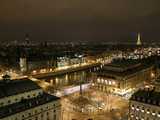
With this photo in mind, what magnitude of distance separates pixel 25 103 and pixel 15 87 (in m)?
5.78

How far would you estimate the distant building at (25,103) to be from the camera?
46219mm

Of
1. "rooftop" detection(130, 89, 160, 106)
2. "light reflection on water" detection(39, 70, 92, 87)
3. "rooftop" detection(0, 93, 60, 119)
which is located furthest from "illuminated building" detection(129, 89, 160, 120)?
"light reflection on water" detection(39, 70, 92, 87)

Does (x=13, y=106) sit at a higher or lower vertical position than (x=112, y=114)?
higher

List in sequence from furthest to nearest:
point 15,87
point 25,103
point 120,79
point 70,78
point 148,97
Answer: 1. point 70,78
2. point 120,79
3. point 148,97
4. point 15,87
5. point 25,103

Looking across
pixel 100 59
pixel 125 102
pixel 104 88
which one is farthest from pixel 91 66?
pixel 125 102

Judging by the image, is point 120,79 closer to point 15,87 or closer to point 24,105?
point 15,87

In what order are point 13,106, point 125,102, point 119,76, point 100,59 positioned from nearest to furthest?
point 13,106 → point 125,102 → point 119,76 → point 100,59

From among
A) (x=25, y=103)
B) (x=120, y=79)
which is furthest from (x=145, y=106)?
(x=120, y=79)

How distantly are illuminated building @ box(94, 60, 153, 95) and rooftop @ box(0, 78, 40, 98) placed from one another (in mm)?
40463

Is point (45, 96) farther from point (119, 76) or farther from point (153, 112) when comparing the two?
point (119, 76)

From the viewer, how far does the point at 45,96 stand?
182 ft

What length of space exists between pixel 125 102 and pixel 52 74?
193 ft

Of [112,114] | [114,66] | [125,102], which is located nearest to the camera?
[112,114]

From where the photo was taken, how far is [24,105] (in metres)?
48.6
